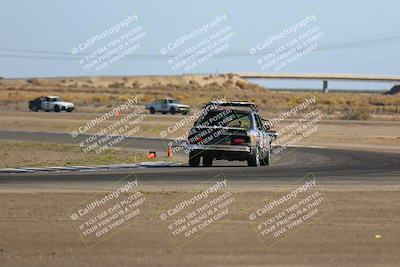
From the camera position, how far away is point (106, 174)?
71.7 ft

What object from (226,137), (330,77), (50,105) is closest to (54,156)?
(226,137)

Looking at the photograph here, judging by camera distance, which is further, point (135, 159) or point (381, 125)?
point (381, 125)

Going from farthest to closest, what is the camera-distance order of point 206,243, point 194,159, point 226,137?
point 194,159, point 226,137, point 206,243

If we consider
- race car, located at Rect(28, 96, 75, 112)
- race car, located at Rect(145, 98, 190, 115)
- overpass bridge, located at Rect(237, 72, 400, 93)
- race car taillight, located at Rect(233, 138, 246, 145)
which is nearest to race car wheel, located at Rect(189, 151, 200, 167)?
race car taillight, located at Rect(233, 138, 246, 145)

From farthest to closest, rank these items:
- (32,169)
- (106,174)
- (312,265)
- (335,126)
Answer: (335,126) < (32,169) < (106,174) < (312,265)

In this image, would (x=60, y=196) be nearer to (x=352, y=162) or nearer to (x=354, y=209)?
(x=354, y=209)

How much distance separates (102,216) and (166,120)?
49604mm

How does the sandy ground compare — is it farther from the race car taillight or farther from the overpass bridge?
the overpass bridge

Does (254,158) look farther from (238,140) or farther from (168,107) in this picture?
(168,107)

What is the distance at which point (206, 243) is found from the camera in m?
12.0

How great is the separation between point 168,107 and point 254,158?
163ft

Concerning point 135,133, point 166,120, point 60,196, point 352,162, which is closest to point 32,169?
point 60,196

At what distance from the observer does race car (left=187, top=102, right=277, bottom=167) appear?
24.7m

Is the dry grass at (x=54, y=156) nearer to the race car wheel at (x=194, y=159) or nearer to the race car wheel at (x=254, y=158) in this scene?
the race car wheel at (x=194, y=159)
